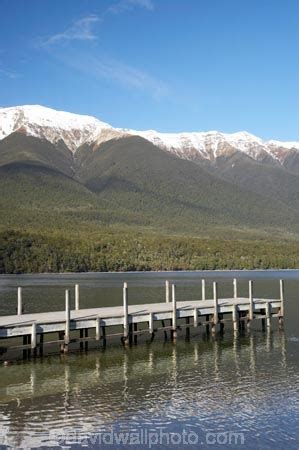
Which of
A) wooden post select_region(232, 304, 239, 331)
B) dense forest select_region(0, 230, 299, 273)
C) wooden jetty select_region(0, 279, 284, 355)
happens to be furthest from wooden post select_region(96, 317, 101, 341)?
dense forest select_region(0, 230, 299, 273)

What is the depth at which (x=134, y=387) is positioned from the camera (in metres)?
26.2

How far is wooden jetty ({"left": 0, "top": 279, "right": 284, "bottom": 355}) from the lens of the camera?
104 ft

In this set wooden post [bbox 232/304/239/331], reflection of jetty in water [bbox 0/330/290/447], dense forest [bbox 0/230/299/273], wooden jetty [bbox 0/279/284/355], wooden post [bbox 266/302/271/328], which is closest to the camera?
reflection of jetty in water [bbox 0/330/290/447]

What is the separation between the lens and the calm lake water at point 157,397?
19688 mm

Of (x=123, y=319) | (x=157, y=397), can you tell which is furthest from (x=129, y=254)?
(x=157, y=397)

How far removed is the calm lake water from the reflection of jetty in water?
1.5 inches

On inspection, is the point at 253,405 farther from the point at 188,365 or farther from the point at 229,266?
the point at 229,266

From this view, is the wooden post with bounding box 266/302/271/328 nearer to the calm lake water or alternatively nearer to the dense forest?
the calm lake water

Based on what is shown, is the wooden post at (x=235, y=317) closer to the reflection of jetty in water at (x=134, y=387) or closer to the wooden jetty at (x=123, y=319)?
the wooden jetty at (x=123, y=319)

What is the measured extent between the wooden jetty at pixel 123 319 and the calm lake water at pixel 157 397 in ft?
3.54

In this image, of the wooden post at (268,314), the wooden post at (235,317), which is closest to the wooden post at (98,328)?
the wooden post at (235,317)

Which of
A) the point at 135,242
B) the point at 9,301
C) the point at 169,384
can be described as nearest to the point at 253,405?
the point at 169,384

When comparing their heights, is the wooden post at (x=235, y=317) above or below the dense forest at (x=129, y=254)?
below

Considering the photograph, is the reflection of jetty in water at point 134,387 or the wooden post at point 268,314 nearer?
the reflection of jetty in water at point 134,387
